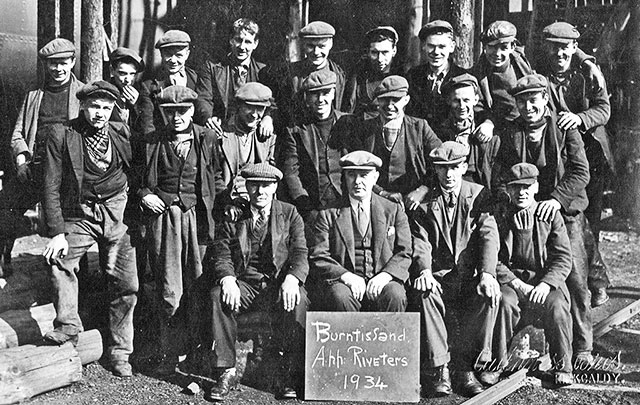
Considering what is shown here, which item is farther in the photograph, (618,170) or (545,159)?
(618,170)

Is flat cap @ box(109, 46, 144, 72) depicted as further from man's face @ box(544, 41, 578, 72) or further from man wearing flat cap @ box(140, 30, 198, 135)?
man's face @ box(544, 41, 578, 72)

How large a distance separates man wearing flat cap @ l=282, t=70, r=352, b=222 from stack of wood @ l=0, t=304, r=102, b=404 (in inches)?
65.4

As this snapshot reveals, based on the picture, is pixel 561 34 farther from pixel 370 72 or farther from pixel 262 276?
pixel 262 276

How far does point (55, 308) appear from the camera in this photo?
522cm

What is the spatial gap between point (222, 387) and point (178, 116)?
5.47ft

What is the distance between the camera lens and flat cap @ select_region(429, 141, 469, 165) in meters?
5.15

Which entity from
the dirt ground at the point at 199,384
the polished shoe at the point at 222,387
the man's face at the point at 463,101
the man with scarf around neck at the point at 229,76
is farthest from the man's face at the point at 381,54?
the polished shoe at the point at 222,387

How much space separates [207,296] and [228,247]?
34 cm

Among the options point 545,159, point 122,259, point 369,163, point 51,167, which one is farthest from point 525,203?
point 51,167

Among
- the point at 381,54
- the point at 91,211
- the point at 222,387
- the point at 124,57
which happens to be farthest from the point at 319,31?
the point at 222,387

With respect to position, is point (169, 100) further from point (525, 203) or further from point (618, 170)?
point (618, 170)

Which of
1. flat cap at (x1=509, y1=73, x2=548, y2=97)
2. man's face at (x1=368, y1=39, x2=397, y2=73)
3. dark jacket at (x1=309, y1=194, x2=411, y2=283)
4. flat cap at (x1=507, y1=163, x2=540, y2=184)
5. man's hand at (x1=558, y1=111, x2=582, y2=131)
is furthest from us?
man's face at (x1=368, y1=39, x2=397, y2=73)

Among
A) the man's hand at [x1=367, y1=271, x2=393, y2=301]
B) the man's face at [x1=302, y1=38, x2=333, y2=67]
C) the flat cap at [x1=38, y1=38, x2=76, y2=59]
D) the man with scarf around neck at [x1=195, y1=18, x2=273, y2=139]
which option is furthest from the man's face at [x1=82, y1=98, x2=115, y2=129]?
the man's hand at [x1=367, y1=271, x2=393, y2=301]

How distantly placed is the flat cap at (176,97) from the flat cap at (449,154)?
153 centimetres
